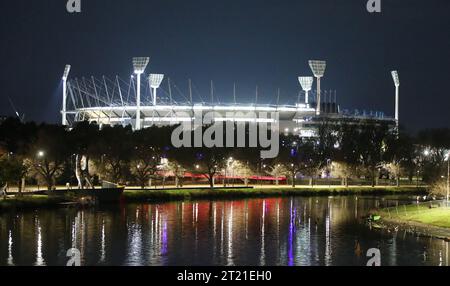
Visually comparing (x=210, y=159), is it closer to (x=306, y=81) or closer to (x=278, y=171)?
(x=278, y=171)

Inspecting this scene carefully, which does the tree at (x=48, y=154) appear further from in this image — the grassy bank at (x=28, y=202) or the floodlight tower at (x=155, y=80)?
the floodlight tower at (x=155, y=80)

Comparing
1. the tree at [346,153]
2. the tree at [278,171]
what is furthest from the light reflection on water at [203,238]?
the tree at [346,153]

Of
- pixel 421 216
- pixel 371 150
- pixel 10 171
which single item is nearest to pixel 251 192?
pixel 10 171

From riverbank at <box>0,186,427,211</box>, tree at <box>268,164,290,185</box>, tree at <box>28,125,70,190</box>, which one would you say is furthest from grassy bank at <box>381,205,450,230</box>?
tree at <box>268,164,290,185</box>

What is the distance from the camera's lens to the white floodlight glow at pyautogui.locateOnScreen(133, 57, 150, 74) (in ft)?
A: 465

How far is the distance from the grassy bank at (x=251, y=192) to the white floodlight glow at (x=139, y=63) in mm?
60406

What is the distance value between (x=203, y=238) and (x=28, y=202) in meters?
22.1

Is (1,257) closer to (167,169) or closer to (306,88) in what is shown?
(167,169)

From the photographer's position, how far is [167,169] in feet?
307

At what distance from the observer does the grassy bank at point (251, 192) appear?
7638 centimetres

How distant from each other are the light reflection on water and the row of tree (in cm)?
1274

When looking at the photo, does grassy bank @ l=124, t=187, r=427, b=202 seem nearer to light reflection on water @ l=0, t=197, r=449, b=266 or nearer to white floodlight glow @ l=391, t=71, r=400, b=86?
light reflection on water @ l=0, t=197, r=449, b=266

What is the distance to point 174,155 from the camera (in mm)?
90438
